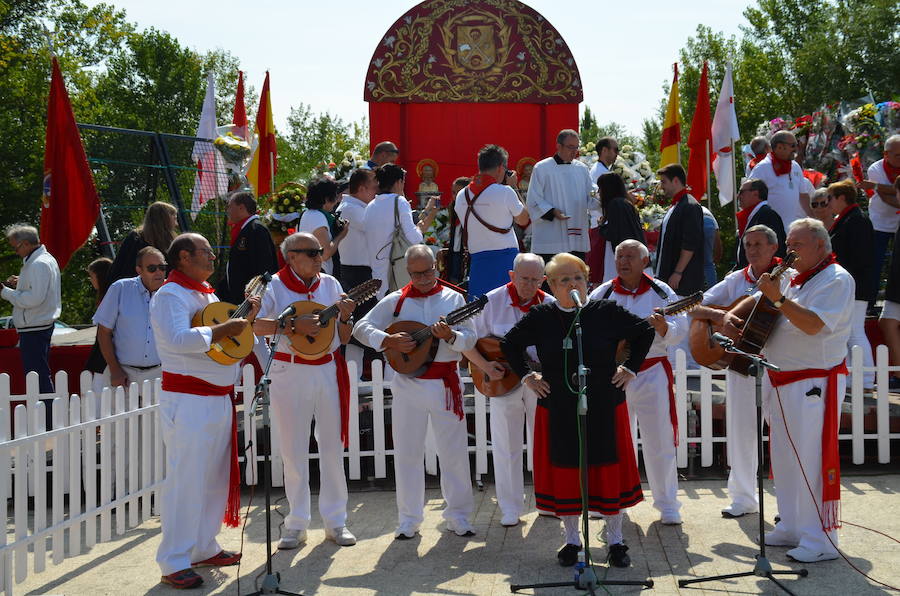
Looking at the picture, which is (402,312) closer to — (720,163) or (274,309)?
(274,309)

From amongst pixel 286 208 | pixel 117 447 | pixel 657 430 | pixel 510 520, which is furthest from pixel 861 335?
pixel 117 447

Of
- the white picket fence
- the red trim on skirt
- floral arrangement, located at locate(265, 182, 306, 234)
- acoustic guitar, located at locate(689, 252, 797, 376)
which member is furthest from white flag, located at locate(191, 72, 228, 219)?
the red trim on skirt

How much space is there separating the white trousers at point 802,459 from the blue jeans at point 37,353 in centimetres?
731

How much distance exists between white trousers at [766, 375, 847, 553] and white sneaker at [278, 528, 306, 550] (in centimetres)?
322

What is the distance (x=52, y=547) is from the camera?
6.59 metres

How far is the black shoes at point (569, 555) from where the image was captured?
6.05 meters

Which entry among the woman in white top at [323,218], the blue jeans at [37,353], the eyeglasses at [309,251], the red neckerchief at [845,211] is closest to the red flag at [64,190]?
the blue jeans at [37,353]

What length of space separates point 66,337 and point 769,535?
9.86 metres

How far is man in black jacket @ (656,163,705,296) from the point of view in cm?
930

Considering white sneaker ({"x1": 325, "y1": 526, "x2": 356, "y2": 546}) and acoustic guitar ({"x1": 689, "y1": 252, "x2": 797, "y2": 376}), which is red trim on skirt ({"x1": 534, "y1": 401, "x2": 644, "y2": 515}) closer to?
acoustic guitar ({"x1": 689, "y1": 252, "x2": 797, "y2": 376})

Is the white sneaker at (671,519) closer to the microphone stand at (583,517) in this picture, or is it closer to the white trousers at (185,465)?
the microphone stand at (583,517)

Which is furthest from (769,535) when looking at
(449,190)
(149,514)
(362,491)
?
(449,190)

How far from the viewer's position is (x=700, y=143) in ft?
48.3

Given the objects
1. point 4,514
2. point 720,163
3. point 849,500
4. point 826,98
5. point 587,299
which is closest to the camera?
point 4,514
